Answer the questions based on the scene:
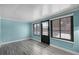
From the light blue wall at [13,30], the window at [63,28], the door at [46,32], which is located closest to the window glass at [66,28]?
the window at [63,28]

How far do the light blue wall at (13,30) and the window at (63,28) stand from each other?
3873 millimetres

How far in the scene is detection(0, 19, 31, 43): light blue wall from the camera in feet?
18.3

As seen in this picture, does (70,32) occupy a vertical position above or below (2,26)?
below

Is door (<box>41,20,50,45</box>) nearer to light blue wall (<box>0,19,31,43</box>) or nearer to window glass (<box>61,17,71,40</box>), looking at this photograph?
window glass (<box>61,17,71,40</box>)

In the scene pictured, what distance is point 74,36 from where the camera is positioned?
339cm

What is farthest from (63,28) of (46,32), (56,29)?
(46,32)

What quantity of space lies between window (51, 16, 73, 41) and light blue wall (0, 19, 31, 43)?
3.87m

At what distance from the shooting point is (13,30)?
6.45m

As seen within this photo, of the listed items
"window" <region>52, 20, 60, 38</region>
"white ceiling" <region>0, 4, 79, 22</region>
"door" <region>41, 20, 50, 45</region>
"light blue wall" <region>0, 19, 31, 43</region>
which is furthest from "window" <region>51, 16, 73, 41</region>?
"light blue wall" <region>0, 19, 31, 43</region>

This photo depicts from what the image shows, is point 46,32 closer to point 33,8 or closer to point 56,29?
point 56,29

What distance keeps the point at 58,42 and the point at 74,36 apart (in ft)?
4.10

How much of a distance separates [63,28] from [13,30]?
4.73 m
